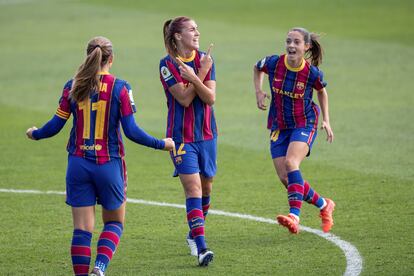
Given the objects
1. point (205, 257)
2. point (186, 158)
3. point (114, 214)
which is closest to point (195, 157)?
point (186, 158)

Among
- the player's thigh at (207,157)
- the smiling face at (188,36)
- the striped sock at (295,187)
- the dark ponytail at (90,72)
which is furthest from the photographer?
the striped sock at (295,187)

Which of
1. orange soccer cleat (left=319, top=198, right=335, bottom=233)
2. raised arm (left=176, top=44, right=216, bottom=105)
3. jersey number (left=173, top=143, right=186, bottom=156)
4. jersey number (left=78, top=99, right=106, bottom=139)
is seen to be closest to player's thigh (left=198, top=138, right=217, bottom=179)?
jersey number (left=173, top=143, right=186, bottom=156)

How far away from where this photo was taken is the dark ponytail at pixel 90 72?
306 inches

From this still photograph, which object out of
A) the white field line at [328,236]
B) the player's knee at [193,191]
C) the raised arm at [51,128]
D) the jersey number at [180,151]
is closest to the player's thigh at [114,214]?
the raised arm at [51,128]

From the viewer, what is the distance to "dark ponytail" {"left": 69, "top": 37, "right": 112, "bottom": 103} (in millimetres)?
7766

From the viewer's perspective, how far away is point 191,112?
363 inches

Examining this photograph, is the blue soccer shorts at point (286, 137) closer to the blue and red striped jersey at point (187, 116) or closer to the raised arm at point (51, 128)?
the blue and red striped jersey at point (187, 116)

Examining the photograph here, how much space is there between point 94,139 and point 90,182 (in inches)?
13.8

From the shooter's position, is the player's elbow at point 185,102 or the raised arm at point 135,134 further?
the player's elbow at point 185,102

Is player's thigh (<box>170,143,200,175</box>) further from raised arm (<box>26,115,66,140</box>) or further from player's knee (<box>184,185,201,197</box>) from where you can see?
raised arm (<box>26,115,66,140</box>)

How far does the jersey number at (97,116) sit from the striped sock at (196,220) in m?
1.51

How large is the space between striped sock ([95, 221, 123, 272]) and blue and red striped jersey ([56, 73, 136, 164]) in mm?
588

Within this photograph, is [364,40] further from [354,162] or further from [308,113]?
[308,113]

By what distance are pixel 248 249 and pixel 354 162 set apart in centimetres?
516
